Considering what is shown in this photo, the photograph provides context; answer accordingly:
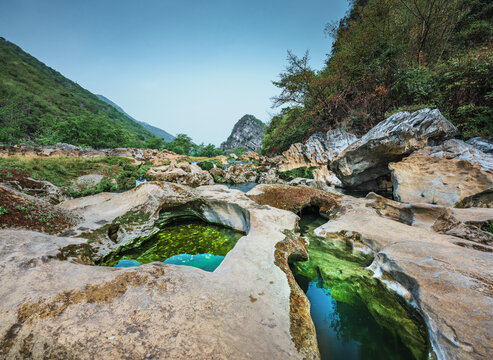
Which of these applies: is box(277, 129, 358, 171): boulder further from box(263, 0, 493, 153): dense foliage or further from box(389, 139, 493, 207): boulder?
box(389, 139, 493, 207): boulder

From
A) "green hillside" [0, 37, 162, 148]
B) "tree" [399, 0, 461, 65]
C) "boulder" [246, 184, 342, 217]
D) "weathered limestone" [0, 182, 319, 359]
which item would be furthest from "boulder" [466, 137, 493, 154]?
"green hillside" [0, 37, 162, 148]

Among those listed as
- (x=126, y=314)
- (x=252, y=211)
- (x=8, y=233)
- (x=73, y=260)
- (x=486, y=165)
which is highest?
(x=486, y=165)

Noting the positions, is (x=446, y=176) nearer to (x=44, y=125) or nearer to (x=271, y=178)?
(x=271, y=178)

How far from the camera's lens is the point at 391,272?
130 inches

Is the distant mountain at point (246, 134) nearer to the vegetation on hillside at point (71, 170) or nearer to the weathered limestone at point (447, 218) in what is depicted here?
the vegetation on hillside at point (71, 170)

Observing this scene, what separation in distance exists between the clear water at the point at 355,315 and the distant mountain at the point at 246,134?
99.0 m

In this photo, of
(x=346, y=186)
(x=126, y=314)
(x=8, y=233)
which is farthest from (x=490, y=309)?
(x=346, y=186)

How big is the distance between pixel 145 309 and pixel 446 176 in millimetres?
9923

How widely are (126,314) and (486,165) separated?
10.9m

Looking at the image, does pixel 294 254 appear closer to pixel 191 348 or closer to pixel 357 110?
pixel 191 348

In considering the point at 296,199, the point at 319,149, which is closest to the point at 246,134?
the point at 319,149

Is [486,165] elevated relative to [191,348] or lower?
elevated

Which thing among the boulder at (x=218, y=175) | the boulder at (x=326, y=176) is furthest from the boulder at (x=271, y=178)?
the boulder at (x=218, y=175)

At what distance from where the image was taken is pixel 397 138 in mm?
7824
